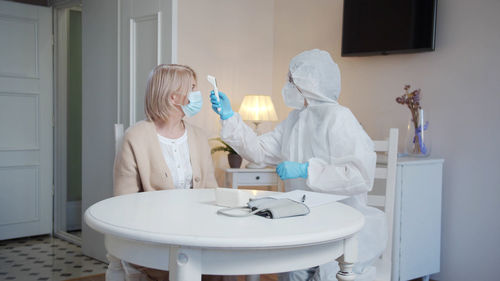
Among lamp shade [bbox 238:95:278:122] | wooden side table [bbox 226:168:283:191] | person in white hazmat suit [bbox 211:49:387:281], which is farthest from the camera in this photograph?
lamp shade [bbox 238:95:278:122]

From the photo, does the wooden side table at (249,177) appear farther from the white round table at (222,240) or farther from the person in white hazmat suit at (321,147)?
the white round table at (222,240)

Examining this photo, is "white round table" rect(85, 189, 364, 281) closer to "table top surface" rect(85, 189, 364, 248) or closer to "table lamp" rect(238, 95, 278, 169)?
"table top surface" rect(85, 189, 364, 248)

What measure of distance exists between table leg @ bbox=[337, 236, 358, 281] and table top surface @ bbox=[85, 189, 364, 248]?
0.17 ft

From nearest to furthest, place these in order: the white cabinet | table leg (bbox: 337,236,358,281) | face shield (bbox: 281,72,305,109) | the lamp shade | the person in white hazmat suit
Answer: table leg (bbox: 337,236,358,281) → the person in white hazmat suit → face shield (bbox: 281,72,305,109) → the white cabinet → the lamp shade

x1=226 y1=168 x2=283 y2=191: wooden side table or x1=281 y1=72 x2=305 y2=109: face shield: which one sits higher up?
x1=281 y1=72 x2=305 y2=109: face shield

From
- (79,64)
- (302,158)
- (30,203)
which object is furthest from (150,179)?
(79,64)

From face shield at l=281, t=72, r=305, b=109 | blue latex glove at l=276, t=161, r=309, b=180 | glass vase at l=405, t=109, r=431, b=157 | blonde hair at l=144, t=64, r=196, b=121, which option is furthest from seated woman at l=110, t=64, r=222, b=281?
glass vase at l=405, t=109, r=431, b=157

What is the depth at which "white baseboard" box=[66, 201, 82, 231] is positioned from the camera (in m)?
4.44

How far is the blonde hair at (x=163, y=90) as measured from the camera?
7.05 feet

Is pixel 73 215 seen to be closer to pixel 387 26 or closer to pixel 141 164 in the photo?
pixel 141 164

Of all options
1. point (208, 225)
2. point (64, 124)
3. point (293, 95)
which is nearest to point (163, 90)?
point (293, 95)

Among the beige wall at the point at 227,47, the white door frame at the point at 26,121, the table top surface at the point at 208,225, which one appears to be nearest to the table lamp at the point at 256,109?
the beige wall at the point at 227,47

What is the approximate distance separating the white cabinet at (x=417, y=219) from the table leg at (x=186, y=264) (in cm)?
188

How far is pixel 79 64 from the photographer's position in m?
4.59
